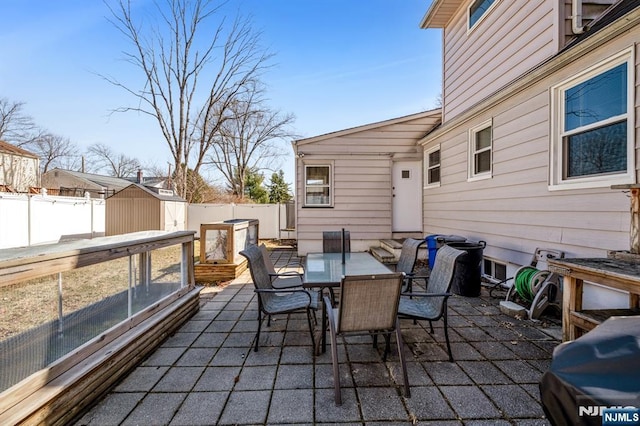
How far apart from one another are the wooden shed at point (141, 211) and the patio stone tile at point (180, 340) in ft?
30.6

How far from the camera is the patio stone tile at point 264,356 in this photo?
8.71ft

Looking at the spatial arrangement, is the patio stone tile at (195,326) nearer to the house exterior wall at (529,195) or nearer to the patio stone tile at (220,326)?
the patio stone tile at (220,326)

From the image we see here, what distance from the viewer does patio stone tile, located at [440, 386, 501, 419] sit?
1934 millimetres

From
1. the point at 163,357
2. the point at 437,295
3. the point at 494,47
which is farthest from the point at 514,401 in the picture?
the point at 494,47

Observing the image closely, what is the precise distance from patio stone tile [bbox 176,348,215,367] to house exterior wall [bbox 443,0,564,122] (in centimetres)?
528

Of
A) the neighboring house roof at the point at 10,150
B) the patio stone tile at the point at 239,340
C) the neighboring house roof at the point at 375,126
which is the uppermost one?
the neighboring house roof at the point at 10,150

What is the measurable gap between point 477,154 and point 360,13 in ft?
21.8

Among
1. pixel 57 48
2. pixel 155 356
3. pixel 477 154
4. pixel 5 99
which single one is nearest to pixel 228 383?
pixel 155 356

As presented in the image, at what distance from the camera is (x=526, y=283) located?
381cm

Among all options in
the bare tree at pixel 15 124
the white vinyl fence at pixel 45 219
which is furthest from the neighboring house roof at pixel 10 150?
the white vinyl fence at pixel 45 219

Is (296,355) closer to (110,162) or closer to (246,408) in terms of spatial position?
(246,408)

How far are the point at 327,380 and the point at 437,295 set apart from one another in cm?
113

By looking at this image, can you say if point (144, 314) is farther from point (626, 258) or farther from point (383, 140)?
point (383, 140)

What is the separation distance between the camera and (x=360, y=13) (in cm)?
952
